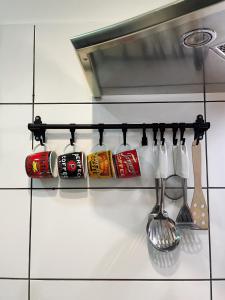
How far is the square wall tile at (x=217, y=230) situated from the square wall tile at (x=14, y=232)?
560 mm

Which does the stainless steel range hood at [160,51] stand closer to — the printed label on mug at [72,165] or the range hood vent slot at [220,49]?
the range hood vent slot at [220,49]

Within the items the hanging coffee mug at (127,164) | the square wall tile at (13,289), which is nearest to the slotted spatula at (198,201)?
the hanging coffee mug at (127,164)

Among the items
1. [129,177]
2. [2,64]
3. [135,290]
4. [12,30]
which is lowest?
[135,290]

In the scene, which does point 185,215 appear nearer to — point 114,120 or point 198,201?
point 198,201

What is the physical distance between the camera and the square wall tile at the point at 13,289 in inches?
34.7

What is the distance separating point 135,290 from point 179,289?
0.13 metres

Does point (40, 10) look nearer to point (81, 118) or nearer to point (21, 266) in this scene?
point (81, 118)

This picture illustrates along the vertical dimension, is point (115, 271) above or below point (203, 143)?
below

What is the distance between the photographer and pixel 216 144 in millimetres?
917

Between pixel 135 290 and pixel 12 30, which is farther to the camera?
pixel 12 30

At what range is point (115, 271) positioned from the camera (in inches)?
34.6

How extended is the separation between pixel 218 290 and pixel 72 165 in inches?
22.2

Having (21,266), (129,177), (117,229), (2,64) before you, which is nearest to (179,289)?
(117,229)

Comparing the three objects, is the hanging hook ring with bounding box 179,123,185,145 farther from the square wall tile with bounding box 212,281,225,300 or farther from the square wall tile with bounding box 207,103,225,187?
the square wall tile with bounding box 212,281,225,300
